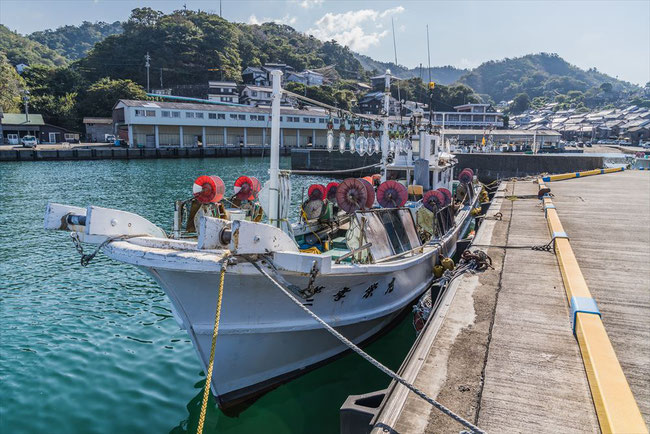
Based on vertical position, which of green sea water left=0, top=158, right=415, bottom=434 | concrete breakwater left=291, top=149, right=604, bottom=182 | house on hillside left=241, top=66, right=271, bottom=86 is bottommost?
green sea water left=0, top=158, right=415, bottom=434

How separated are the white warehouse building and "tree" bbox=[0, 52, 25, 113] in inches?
533

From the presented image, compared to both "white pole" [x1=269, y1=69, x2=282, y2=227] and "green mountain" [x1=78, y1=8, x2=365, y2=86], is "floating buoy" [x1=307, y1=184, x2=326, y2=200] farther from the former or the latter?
"green mountain" [x1=78, y1=8, x2=365, y2=86]

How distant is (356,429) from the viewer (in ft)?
14.7

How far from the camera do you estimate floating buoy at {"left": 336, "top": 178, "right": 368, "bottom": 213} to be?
31.8 ft

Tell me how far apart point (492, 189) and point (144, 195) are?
22.2 meters

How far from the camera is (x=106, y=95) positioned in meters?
68.1

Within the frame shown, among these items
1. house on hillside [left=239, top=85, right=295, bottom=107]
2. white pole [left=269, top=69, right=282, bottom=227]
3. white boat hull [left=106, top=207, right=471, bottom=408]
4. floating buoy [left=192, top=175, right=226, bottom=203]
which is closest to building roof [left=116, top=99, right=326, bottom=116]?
house on hillside [left=239, top=85, right=295, bottom=107]

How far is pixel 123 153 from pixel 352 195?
52261 mm

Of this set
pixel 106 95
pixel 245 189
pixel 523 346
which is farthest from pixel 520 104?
pixel 523 346

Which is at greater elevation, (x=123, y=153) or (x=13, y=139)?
(x=13, y=139)

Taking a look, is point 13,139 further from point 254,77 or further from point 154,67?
point 254,77

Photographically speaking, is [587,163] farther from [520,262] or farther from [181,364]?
[181,364]

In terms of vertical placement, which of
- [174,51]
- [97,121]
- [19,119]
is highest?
[174,51]

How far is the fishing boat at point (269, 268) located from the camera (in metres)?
5.83
